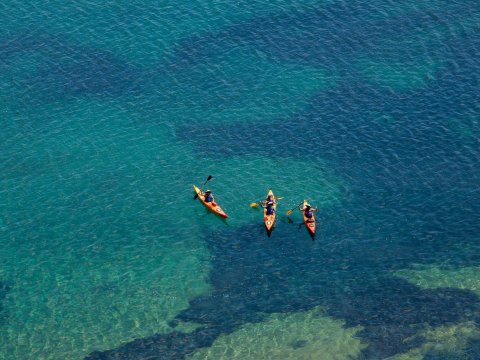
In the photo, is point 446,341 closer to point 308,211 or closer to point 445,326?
point 445,326

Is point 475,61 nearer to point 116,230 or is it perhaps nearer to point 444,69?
point 444,69

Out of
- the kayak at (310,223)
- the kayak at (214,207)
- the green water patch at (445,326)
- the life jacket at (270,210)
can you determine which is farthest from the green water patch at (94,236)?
the green water patch at (445,326)

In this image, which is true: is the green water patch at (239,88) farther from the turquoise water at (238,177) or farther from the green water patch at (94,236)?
the green water patch at (94,236)

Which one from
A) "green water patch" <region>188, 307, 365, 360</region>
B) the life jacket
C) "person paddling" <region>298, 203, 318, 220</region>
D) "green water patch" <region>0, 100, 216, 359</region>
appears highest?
"person paddling" <region>298, 203, 318, 220</region>

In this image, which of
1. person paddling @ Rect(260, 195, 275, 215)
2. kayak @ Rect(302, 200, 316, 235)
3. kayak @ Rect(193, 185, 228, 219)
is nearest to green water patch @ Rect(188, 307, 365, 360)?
kayak @ Rect(302, 200, 316, 235)

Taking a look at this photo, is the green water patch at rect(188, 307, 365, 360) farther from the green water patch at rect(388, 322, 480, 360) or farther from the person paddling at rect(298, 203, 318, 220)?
the person paddling at rect(298, 203, 318, 220)

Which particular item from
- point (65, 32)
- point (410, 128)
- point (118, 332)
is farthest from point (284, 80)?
point (118, 332)
